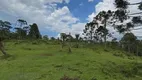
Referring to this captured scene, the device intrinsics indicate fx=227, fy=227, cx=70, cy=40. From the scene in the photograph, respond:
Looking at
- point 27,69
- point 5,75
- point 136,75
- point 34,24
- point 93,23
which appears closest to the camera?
point 5,75

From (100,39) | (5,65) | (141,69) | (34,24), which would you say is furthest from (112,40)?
(5,65)

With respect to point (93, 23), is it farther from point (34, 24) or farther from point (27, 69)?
point (27, 69)

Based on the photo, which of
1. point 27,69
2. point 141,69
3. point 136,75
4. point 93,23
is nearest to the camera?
point 27,69

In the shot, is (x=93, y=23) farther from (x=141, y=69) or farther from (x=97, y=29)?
(x=141, y=69)

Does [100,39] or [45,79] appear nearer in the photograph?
[45,79]

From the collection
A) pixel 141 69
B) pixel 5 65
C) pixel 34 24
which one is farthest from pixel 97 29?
pixel 5 65

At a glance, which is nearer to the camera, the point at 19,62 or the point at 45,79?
the point at 45,79

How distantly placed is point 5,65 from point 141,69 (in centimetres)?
1540

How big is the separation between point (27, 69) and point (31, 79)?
336 centimetres

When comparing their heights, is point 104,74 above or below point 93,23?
below

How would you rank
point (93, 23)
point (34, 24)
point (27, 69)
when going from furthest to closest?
point (34, 24)
point (93, 23)
point (27, 69)

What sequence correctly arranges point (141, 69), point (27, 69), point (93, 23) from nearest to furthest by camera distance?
1. point (27, 69)
2. point (141, 69)
3. point (93, 23)

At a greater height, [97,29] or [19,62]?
[97,29]

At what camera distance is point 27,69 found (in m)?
21.7
